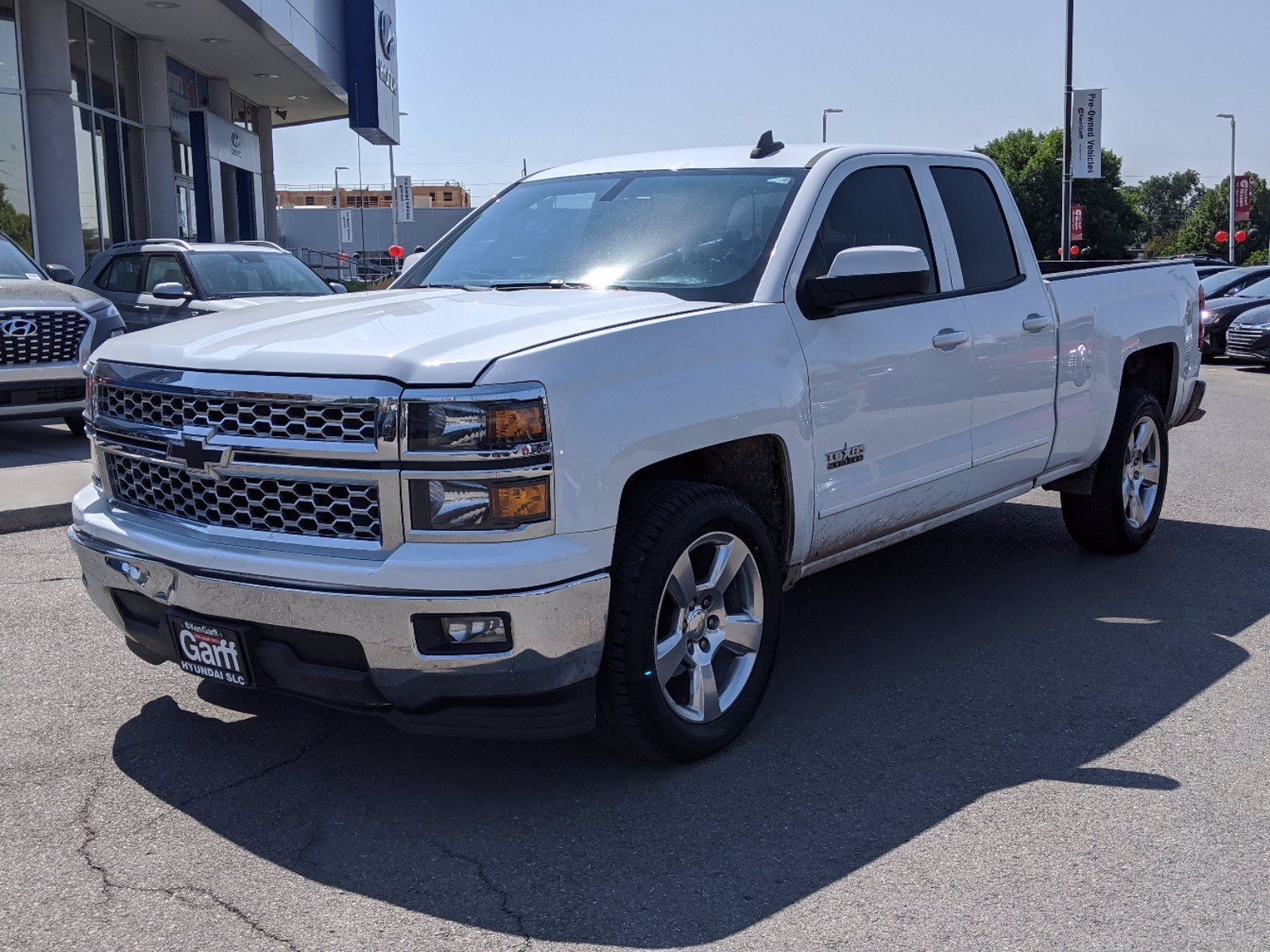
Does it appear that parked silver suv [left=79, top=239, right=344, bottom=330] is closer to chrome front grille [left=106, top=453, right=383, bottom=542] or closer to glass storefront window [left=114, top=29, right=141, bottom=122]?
chrome front grille [left=106, top=453, right=383, bottom=542]

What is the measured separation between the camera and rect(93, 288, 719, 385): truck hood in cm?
348

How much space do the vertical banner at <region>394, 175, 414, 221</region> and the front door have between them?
122ft

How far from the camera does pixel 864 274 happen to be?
4391 millimetres

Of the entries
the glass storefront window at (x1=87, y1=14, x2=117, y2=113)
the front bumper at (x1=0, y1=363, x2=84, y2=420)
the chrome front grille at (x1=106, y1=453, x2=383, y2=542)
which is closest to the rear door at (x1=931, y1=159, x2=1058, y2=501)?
the chrome front grille at (x1=106, y1=453, x2=383, y2=542)

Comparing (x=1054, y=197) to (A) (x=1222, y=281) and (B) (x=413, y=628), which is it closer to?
(A) (x=1222, y=281)

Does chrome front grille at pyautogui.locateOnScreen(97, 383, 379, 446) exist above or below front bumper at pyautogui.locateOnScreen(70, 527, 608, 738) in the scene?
above

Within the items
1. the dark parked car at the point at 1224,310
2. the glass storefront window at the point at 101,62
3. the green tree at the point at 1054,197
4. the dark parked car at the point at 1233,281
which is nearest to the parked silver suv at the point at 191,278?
the glass storefront window at the point at 101,62

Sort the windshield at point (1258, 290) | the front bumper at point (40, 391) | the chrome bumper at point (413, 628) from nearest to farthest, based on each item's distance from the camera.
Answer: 1. the chrome bumper at point (413, 628)
2. the front bumper at point (40, 391)
3. the windshield at point (1258, 290)

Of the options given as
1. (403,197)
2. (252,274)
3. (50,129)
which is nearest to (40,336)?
(252,274)

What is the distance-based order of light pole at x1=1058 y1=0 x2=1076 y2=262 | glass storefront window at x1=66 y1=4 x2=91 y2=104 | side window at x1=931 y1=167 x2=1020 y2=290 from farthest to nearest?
light pole at x1=1058 y1=0 x2=1076 y2=262, glass storefront window at x1=66 y1=4 x2=91 y2=104, side window at x1=931 y1=167 x2=1020 y2=290

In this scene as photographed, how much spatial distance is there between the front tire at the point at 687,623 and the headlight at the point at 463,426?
0.55 meters

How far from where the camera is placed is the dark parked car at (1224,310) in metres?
21.7

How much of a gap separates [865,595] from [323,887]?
3451 millimetres

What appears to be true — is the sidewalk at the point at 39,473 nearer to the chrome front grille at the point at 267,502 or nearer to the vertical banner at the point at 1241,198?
the chrome front grille at the point at 267,502
